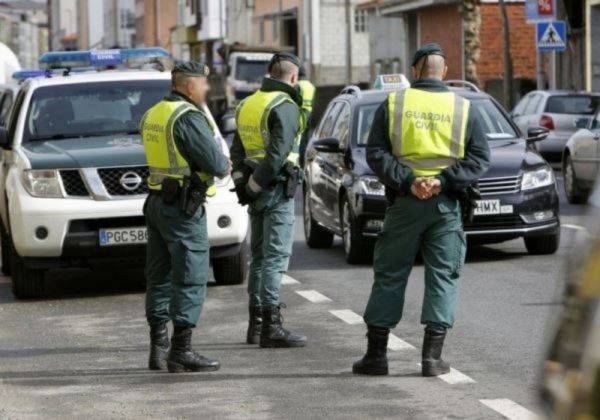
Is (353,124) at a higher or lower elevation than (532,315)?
higher

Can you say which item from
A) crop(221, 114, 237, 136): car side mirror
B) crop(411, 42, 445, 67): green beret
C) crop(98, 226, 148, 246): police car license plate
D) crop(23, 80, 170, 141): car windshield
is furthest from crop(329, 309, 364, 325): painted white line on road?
crop(23, 80, 170, 141): car windshield

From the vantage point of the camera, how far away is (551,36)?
125 feet

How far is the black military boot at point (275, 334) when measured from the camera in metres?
10.2

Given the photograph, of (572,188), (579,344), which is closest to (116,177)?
(579,344)

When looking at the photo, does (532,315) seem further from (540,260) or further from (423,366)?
(540,260)

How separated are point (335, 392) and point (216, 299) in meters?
4.38

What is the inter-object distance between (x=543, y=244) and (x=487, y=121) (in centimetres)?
138

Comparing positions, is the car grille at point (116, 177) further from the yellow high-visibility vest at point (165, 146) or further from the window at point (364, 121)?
the yellow high-visibility vest at point (165, 146)

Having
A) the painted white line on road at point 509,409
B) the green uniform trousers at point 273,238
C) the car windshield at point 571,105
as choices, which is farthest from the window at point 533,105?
the painted white line on road at point 509,409

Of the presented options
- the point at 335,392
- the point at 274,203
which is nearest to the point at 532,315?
the point at 274,203

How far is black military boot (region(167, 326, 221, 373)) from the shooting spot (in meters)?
9.25

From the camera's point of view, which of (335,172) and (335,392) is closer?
(335,392)

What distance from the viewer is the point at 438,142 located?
8.99m

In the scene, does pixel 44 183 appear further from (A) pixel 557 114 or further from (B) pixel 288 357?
(A) pixel 557 114
